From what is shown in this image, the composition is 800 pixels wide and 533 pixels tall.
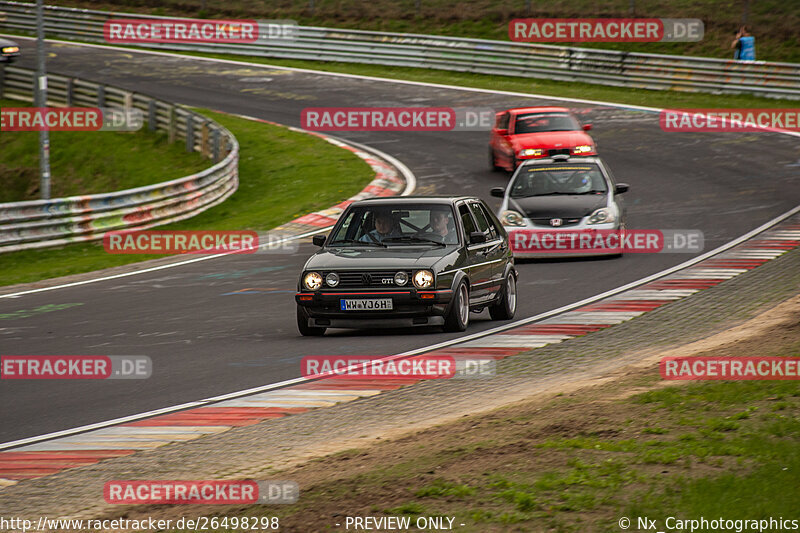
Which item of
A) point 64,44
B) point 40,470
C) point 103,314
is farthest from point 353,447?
point 64,44

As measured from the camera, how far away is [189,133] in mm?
30969

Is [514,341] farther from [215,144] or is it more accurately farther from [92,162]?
[92,162]

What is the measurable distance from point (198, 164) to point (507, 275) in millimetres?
18184

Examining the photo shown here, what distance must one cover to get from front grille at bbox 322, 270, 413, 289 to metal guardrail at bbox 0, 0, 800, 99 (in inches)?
1057

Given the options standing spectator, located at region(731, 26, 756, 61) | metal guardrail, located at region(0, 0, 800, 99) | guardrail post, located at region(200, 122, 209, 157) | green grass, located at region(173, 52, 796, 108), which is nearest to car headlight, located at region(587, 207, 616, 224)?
guardrail post, located at region(200, 122, 209, 157)

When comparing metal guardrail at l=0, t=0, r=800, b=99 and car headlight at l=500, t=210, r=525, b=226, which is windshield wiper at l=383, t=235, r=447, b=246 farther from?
metal guardrail at l=0, t=0, r=800, b=99

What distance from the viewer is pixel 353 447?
7.62 m

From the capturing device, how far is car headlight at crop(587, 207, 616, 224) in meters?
17.5

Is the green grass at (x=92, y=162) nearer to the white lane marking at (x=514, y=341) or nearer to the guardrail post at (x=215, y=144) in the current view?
the guardrail post at (x=215, y=144)

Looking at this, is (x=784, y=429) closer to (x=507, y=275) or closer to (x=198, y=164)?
(x=507, y=275)

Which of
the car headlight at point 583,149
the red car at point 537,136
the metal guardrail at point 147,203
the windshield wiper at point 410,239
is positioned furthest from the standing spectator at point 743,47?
the windshield wiper at point 410,239

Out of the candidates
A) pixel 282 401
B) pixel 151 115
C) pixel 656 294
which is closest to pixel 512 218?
pixel 656 294

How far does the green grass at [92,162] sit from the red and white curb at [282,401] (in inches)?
696

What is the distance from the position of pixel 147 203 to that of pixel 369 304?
12.2 metres
